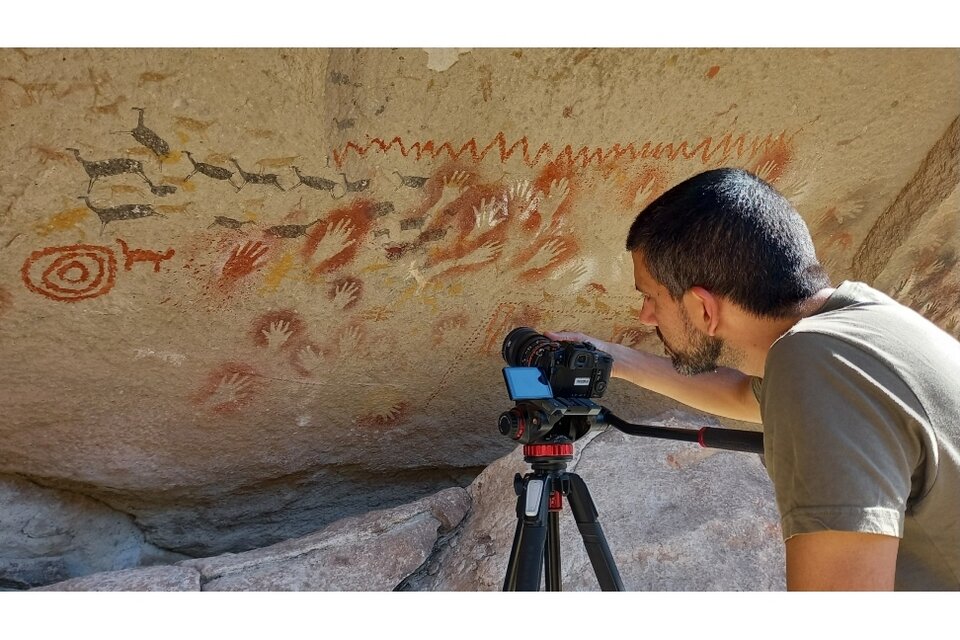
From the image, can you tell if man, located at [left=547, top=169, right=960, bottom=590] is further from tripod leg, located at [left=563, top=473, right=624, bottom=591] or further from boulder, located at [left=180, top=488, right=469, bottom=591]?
boulder, located at [left=180, top=488, right=469, bottom=591]

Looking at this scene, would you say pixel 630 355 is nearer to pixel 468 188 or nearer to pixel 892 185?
pixel 468 188

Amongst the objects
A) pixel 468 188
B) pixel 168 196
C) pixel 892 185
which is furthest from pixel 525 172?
pixel 892 185

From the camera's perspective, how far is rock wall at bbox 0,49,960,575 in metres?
1.80

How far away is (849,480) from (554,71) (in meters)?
1.36

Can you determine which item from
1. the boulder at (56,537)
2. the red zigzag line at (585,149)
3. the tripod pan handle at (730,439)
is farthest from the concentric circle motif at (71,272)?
the tripod pan handle at (730,439)

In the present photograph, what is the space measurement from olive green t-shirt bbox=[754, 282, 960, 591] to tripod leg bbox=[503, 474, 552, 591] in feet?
1.39

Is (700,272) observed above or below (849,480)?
above

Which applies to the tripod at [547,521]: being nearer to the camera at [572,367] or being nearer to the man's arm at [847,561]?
the camera at [572,367]

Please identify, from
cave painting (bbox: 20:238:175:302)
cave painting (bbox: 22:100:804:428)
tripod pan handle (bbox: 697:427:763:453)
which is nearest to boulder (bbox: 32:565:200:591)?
cave painting (bbox: 22:100:804:428)

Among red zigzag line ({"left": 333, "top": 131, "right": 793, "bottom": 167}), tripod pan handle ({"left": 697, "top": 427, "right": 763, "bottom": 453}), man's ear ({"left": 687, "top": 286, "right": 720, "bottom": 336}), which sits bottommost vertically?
tripod pan handle ({"left": 697, "top": 427, "right": 763, "bottom": 453})

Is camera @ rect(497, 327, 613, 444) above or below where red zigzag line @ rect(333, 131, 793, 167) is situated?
below

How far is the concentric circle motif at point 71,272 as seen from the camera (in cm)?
187

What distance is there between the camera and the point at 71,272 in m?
1.90

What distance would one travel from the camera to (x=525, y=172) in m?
2.16
